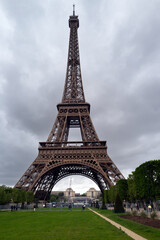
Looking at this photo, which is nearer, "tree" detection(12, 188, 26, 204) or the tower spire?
"tree" detection(12, 188, 26, 204)

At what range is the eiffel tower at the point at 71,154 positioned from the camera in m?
49.9

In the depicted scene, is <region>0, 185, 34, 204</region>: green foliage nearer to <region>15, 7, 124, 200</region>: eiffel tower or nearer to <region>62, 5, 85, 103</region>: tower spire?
<region>15, 7, 124, 200</region>: eiffel tower

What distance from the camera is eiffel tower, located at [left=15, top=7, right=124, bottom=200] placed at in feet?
164

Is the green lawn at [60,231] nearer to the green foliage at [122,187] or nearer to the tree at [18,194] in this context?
the green foliage at [122,187]

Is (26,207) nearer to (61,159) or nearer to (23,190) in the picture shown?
(23,190)

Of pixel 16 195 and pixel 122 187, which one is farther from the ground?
pixel 122 187

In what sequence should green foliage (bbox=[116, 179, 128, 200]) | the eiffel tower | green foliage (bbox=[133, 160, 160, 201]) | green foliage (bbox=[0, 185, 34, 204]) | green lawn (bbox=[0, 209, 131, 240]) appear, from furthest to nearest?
the eiffel tower → green foliage (bbox=[0, 185, 34, 204]) → green foliage (bbox=[116, 179, 128, 200]) → green foliage (bbox=[133, 160, 160, 201]) → green lawn (bbox=[0, 209, 131, 240])

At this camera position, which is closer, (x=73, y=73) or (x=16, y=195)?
(x=16, y=195)

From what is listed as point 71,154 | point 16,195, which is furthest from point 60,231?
point 71,154

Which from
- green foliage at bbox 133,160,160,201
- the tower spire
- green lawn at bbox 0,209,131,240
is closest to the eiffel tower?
the tower spire

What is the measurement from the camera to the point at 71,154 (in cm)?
5391

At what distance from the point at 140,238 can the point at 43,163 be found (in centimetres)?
4108

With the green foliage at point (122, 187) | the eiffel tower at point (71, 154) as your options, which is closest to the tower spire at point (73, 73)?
the eiffel tower at point (71, 154)

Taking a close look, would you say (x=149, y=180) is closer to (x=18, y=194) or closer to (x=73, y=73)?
(x=18, y=194)
